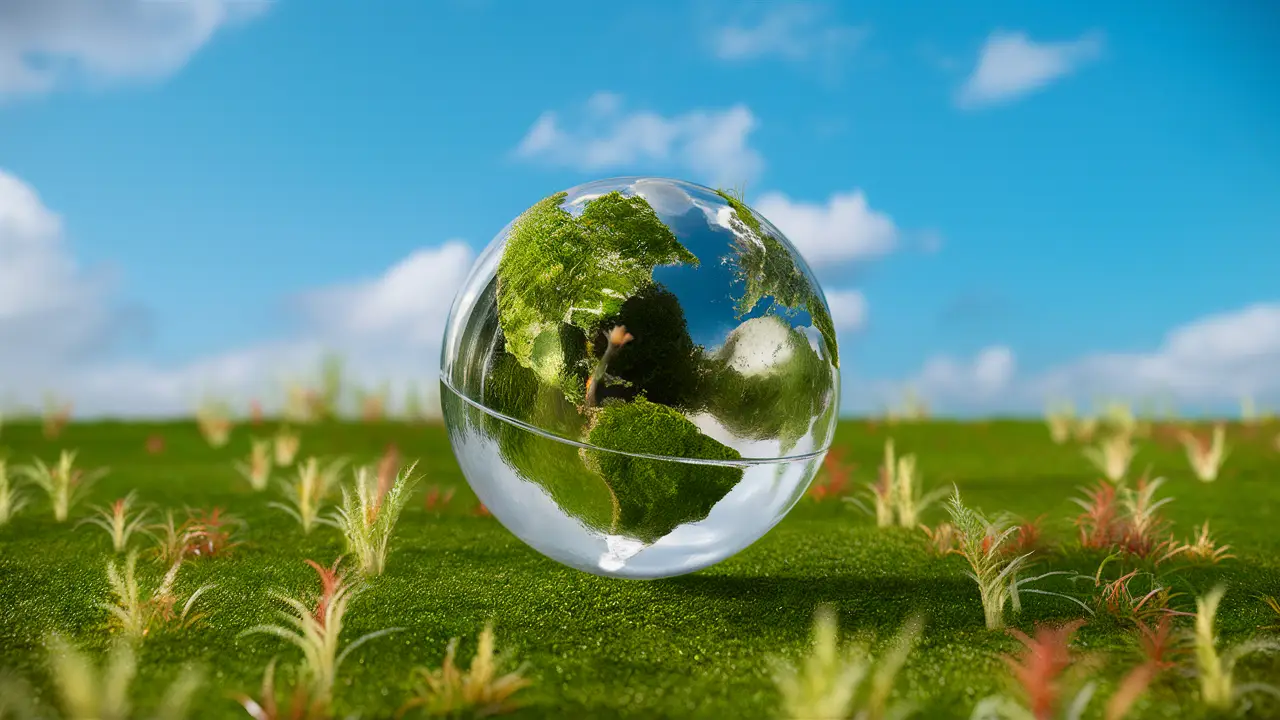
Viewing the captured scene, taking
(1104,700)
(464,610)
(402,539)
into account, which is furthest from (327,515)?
(1104,700)

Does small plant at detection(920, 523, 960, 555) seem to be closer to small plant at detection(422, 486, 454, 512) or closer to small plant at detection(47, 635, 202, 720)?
small plant at detection(422, 486, 454, 512)

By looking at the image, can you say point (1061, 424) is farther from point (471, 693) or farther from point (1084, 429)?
point (471, 693)

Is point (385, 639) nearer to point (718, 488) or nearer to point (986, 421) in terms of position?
point (718, 488)

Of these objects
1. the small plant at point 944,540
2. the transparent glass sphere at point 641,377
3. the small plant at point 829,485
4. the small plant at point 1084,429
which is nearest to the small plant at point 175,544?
the transparent glass sphere at point 641,377

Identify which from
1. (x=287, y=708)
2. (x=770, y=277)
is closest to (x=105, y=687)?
(x=287, y=708)

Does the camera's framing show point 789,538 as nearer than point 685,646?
No

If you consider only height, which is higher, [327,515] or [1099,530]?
[1099,530]
